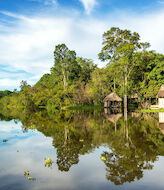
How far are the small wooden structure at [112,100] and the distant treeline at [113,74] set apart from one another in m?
1.60

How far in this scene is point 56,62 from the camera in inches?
2181

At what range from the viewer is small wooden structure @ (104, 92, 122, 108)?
42625mm

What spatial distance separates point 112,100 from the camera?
42469mm

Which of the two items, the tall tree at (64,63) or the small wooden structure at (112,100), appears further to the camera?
the tall tree at (64,63)

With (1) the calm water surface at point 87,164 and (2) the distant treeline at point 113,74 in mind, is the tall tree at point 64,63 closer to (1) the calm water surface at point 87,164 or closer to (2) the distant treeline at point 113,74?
(2) the distant treeline at point 113,74

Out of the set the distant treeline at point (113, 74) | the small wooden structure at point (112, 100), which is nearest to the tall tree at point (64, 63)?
the distant treeline at point (113, 74)

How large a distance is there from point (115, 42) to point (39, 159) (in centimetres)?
4038

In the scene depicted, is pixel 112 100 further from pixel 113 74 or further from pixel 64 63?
pixel 64 63

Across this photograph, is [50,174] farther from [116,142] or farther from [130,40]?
[130,40]

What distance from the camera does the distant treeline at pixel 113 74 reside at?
38625mm

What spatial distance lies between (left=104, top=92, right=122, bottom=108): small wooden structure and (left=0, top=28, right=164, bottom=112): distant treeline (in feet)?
5.24

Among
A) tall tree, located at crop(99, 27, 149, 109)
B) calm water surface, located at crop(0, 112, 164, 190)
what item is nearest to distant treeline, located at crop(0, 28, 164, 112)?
tall tree, located at crop(99, 27, 149, 109)

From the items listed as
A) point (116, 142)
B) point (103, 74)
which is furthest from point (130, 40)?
point (116, 142)

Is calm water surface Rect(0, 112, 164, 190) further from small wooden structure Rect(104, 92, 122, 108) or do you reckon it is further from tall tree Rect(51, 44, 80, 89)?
→ tall tree Rect(51, 44, 80, 89)
